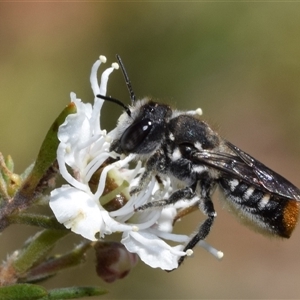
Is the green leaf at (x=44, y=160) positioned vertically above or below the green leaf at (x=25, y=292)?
above

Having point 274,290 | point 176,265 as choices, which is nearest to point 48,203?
point 176,265


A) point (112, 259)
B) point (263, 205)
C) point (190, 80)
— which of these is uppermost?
point (263, 205)

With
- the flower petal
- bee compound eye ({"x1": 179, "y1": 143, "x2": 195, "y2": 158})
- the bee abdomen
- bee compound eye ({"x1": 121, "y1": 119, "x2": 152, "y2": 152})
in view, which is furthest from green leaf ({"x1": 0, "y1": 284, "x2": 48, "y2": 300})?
the bee abdomen

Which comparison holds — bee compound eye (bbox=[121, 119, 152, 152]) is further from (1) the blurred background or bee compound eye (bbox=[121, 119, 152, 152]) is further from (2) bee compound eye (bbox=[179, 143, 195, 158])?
(1) the blurred background

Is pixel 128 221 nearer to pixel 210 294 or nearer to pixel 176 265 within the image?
pixel 176 265

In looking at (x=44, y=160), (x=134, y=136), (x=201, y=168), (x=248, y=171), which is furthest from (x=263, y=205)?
(x=44, y=160)

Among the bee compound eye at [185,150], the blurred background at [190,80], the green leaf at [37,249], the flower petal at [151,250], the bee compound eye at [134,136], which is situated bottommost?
the blurred background at [190,80]

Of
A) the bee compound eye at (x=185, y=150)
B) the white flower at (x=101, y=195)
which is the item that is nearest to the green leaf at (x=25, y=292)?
the white flower at (x=101, y=195)

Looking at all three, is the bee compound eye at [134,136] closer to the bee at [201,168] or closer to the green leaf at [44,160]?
the bee at [201,168]

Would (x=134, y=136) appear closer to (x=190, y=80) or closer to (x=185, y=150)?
(x=185, y=150)
